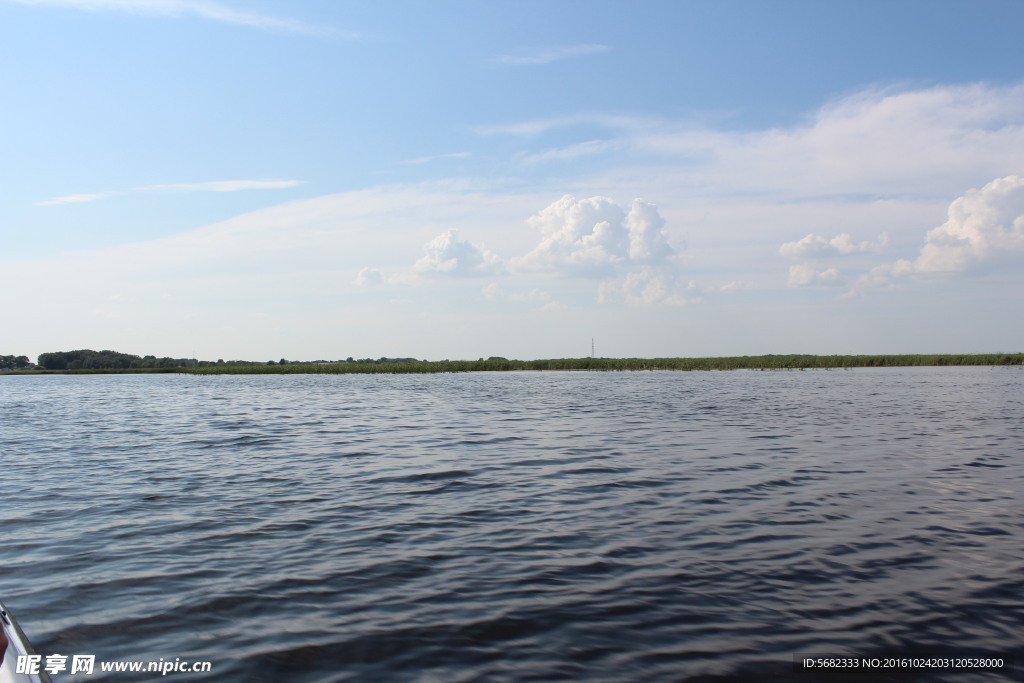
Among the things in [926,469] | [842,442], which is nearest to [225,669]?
[926,469]

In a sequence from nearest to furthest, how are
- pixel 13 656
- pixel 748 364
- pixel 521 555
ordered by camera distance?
pixel 13 656 < pixel 521 555 < pixel 748 364

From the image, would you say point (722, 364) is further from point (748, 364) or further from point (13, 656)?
point (13, 656)

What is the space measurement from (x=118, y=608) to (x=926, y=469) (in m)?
Answer: 16.3

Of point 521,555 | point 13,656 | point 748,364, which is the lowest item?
point 521,555

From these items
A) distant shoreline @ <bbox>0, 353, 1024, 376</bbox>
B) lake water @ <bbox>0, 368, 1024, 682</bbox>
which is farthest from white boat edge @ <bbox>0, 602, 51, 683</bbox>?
distant shoreline @ <bbox>0, 353, 1024, 376</bbox>

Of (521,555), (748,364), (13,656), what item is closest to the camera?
(13,656)

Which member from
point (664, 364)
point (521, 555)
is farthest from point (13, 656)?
point (664, 364)

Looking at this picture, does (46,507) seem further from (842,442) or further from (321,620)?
(842,442)

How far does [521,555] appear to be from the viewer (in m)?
9.77

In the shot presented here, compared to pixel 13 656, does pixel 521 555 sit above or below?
below

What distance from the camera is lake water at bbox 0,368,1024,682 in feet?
22.3

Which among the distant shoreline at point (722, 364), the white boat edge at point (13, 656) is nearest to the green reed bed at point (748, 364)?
the distant shoreline at point (722, 364)

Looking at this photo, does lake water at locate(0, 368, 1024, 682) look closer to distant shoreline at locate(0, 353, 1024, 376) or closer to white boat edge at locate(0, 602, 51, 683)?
white boat edge at locate(0, 602, 51, 683)

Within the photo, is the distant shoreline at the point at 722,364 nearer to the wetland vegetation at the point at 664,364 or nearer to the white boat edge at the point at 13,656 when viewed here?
the wetland vegetation at the point at 664,364
